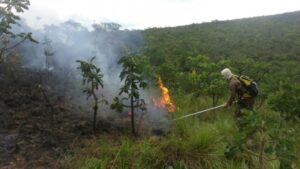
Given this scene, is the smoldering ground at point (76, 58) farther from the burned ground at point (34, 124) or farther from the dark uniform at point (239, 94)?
the dark uniform at point (239, 94)

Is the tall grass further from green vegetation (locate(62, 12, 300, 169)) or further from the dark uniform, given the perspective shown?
the dark uniform

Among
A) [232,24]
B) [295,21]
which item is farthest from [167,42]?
[295,21]

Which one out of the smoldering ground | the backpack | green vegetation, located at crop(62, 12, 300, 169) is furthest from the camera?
the smoldering ground

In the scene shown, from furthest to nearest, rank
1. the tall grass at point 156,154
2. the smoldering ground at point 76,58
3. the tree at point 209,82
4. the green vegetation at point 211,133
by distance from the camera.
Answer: the tree at point 209,82, the smoldering ground at point 76,58, the tall grass at point 156,154, the green vegetation at point 211,133

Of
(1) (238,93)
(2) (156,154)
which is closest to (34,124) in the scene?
(2) (156,154)

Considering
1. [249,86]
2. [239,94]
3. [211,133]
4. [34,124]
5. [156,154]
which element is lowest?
[156,154]

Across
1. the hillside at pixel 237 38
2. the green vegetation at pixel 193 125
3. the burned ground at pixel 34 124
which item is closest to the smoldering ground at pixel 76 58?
the green vegetation at pixel 193 125

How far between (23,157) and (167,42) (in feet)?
75.7

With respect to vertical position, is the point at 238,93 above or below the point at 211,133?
above

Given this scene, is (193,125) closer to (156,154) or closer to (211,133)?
(211,133)

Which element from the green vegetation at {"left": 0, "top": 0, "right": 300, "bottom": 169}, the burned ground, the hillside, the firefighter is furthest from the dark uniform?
the hillside

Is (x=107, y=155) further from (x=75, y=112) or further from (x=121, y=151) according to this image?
(x=75, y=112)

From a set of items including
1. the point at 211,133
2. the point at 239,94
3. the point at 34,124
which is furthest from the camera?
the point at 239,94

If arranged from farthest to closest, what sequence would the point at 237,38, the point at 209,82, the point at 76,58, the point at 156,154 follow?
1. the point at 237,38
2. the point at 76,58
3. the point at 209,82
4. the point at 156,154
